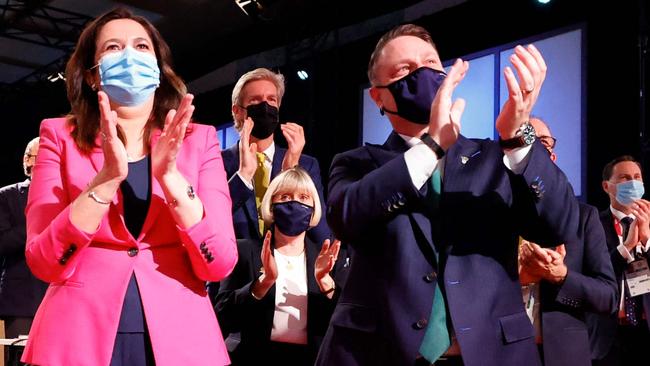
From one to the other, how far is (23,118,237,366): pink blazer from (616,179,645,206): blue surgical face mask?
3.82m

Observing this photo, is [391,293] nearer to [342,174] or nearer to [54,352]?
[342,174]

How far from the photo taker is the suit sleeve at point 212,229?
192 centimetres

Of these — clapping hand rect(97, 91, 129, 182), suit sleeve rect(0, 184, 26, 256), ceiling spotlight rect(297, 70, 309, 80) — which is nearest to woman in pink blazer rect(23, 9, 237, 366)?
clapping hand rect(97, 91, 129, 182)

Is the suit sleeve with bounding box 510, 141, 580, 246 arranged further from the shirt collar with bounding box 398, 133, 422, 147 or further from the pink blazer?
the pink blazer

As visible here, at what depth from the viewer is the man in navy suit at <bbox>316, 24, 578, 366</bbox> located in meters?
1.92

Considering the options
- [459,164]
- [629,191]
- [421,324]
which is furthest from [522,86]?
[629,191]

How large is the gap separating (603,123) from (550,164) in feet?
A: 14.6

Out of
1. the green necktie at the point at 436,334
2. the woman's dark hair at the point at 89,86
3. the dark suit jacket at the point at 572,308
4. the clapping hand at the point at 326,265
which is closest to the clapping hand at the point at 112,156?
the woman's dark hair at the point at 89,86

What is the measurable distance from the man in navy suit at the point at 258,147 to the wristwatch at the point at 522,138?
6.57 ft

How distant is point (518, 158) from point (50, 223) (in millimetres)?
1110

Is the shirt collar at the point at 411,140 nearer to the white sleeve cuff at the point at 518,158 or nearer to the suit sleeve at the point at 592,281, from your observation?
the white sleeve cuff at the point at 518,158

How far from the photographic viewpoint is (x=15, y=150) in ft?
46.2

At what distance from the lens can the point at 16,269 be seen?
4812 mm

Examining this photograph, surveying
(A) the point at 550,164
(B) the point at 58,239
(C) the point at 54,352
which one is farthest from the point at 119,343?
(A) the point at 550,164
